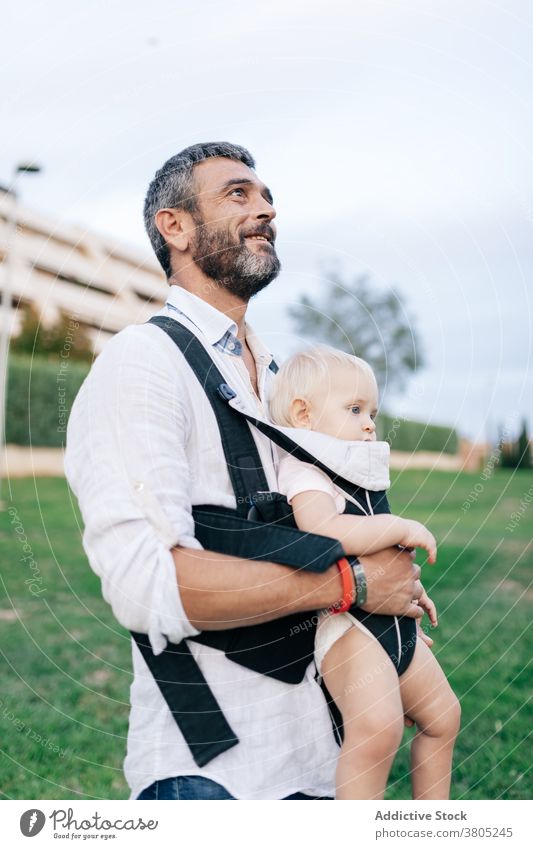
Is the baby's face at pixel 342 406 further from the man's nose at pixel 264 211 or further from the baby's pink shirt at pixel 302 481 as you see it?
the man's nose at pixel 264 211

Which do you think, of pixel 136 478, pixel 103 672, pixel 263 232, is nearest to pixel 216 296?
pixel 263 232

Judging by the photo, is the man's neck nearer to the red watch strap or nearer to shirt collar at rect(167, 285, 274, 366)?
shirt collar at rect(167, 285, 274, 366)

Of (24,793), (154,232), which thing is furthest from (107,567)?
(24,793)

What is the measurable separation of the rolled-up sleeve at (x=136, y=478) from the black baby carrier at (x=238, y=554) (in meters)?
0.08

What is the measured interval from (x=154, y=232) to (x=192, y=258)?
0.20 m

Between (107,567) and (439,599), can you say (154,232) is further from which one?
(439,599)

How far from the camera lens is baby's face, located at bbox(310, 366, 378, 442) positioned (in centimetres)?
212

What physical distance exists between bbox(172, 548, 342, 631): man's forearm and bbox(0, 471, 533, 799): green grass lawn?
3.37 feet

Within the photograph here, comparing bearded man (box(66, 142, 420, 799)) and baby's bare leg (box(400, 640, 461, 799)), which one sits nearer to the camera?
bearded man (box(66, 142, 420, 799))

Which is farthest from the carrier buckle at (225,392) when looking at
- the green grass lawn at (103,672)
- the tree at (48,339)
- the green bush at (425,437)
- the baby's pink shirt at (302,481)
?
the green bush at (425,437)

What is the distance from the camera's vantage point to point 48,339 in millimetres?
11266

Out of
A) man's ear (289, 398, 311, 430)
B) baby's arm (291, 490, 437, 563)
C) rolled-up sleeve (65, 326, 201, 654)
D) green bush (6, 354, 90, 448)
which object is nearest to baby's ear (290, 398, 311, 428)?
man's ear (289, 398, 311, 430)

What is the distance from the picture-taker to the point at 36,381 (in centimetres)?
1373
